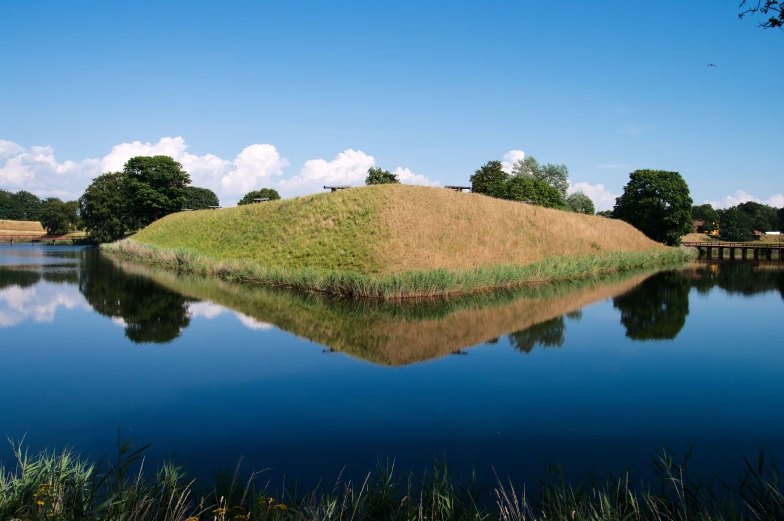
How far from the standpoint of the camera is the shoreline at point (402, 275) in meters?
23.5

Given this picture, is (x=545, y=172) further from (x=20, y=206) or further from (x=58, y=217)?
(x=20, y=206)

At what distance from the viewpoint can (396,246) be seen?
29859mm

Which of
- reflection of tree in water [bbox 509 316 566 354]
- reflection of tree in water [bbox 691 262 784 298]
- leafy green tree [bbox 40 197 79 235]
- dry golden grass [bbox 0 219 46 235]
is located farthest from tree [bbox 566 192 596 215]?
dry golden grass [bbox 0 219 46 235]

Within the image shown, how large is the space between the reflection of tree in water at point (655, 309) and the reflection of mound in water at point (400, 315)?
4.77 feet

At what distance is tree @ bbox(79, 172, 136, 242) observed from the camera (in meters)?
77.7

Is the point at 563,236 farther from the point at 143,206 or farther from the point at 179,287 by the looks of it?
the point at 143,206

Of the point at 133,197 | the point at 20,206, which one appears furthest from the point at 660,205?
the point at 20,206

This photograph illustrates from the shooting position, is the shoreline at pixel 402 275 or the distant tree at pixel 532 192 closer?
the shoreline at pixel 402 275

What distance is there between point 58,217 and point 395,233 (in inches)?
3586

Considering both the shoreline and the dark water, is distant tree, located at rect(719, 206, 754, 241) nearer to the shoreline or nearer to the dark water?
the shoreline

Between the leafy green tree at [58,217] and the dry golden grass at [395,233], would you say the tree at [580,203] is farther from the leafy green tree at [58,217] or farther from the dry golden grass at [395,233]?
the leafy green tree at [58,217]

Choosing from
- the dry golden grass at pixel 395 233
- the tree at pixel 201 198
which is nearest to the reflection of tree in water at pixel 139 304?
the dry golden grass at pixel 395 233

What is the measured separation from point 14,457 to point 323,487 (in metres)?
4.21

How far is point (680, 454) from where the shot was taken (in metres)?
7.38
